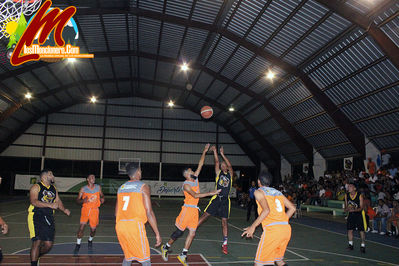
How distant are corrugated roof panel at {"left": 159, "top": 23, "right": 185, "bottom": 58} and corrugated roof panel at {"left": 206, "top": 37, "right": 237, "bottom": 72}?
2.97 m

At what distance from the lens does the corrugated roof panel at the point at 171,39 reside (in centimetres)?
2354

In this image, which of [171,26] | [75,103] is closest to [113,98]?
[75,103]

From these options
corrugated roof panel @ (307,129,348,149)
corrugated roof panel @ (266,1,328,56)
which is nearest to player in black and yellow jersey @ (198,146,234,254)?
corrugated roof panel @ (266,1,328,56)

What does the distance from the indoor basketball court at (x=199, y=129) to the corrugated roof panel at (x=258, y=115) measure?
0.17 m

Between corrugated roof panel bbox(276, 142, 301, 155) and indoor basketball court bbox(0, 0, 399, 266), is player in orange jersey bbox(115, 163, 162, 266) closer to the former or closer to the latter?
indoor basketball court bbox(0, 0, 399, 266)

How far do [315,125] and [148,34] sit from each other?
15.7 metres

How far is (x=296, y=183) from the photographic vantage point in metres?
32.2

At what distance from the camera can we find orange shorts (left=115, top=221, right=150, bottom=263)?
491 centimetres

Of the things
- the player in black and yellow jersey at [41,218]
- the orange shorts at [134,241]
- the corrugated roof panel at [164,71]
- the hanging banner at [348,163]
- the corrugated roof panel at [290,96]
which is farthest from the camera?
the corrugated roof panel at [164,71]

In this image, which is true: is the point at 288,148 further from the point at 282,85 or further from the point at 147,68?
the point at 147,68

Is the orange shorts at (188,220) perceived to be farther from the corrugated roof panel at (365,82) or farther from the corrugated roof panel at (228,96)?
the corrugated roof panel at (228,96)

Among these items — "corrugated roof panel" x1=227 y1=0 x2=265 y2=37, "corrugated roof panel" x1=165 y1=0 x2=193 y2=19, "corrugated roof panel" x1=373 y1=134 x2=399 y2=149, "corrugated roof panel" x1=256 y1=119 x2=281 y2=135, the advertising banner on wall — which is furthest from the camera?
the advertising banner on wall

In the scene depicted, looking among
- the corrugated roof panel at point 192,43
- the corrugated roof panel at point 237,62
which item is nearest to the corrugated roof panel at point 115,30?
the corrugated roof panel at point 192,43

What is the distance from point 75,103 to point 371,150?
102 ft
